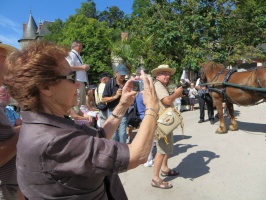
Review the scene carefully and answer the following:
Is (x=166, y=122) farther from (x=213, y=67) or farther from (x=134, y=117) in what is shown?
(x=213, y=67)

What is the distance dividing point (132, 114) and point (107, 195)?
12.4 feet

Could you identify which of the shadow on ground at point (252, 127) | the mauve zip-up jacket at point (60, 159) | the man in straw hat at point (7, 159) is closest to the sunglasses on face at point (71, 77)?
the mauve zip-up jacket at point (60, 159)

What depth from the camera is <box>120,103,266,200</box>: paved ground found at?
3805 mm

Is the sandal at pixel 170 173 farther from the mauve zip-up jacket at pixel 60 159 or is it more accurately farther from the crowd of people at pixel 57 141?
the mauve zip-up jacket at pixel 60 159

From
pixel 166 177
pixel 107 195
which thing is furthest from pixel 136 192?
pixel 107 195

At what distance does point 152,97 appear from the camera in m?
1.55

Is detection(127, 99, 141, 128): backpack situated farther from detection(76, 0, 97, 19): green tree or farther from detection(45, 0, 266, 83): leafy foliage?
detection(76, 0, 97, 19): green tree

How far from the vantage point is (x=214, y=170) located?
462cm

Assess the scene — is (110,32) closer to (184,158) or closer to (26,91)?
(184,158)

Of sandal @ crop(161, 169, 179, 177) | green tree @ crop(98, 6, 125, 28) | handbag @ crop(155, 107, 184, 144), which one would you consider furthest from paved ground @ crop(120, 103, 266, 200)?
green tree @ crop(98, 6, 125, 28)

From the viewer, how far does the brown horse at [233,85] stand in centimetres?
633

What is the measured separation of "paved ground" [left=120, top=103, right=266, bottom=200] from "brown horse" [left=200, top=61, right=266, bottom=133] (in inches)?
35.5

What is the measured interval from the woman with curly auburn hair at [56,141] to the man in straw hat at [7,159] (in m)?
0.34

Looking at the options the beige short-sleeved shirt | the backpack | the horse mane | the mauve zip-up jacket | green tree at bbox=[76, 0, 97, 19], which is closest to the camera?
the mauve zip-up jacket
